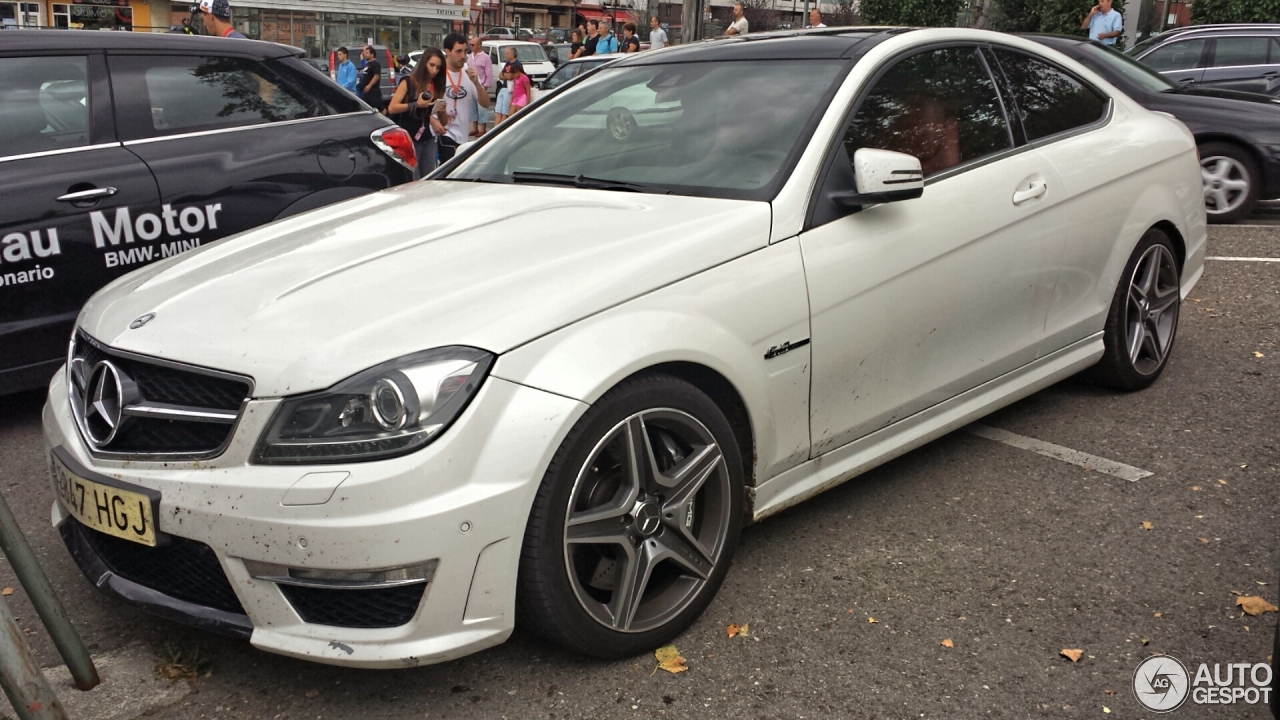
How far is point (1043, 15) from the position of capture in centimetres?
2695

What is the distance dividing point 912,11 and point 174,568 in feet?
92.0

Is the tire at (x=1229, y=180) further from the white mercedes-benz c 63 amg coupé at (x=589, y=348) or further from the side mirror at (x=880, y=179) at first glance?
the side mirror at (x=880, y=179)

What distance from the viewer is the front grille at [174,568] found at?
2.65m

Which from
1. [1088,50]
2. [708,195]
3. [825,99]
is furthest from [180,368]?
[1088,50]

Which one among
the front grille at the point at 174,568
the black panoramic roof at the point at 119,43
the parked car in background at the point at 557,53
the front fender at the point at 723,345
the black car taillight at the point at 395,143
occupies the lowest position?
the front grille at the point at 174,568

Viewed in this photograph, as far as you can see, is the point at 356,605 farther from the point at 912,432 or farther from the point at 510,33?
the point at 510,33

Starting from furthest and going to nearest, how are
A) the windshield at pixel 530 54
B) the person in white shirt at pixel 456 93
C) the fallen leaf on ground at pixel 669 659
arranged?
1. the windshield at pixel 530 54
2. the person in white shirt at pixel 456 93
3. the fallen leaf on ground at pixel 669 659

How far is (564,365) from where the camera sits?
8.77ft

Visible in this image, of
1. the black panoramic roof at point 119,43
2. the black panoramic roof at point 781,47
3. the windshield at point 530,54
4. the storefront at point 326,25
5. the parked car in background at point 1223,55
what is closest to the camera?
the black panoramic roof at point 781,47

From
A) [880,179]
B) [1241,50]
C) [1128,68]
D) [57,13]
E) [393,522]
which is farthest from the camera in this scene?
[57,13]

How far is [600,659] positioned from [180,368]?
1.24 metres

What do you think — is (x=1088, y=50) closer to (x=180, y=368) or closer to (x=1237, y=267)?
(x=1237, y=267)

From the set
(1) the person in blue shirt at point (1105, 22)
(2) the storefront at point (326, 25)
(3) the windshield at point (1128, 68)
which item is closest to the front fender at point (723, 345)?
(3) the windshield at point (1128, 68)

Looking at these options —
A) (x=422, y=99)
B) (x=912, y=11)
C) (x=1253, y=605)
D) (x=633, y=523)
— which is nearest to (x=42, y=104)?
(x=633, y=523)
